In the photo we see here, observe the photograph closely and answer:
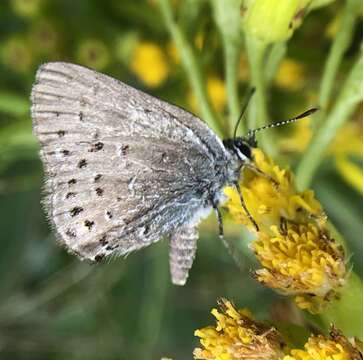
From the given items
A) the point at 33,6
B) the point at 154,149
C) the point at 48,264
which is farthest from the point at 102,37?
the point at 48,264

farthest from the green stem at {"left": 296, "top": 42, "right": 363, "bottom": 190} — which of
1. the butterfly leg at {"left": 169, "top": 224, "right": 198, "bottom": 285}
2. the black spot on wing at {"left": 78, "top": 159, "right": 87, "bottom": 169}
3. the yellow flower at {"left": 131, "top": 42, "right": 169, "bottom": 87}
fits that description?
the yellow flower at {"left": 131, "top": 42, "right": 169, "bottom": 87}

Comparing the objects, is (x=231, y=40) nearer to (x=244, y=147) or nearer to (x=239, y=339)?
(x=244, y=147)

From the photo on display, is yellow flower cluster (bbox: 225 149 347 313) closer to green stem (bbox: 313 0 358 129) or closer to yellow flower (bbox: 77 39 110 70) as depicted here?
green stem (bbox: 313 0 358 129)

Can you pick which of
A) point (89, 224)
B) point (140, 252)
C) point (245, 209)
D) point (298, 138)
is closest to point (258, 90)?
point (245, 209)

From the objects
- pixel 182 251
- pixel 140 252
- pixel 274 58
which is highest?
pixel 274 58

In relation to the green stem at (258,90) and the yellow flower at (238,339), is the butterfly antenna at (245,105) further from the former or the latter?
the yellow flower at (238,339)

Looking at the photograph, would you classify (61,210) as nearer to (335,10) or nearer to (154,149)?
(154,149)
